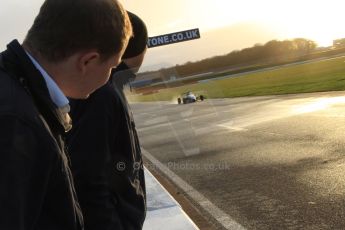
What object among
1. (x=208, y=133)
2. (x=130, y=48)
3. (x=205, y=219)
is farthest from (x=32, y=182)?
(x=208, y=133)

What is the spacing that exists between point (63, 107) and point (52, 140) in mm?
242

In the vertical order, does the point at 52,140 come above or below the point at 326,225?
above

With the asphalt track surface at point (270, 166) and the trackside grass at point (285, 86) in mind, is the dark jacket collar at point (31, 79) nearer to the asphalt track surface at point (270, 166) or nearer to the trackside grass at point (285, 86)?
the asphalt track surface at point (270, 166)

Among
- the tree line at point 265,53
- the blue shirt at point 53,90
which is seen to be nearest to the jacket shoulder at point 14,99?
the blue shirt at point 53,90

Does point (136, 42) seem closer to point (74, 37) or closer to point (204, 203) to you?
point (74, 37)

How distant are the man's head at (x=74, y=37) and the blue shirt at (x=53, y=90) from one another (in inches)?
0.7

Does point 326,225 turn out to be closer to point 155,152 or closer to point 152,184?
point 152,184

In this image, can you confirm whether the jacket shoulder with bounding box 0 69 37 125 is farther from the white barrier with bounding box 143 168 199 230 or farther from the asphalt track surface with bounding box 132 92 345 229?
the asphalt track surface with bounding box 132 92 345 229

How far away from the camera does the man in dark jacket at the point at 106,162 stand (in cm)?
239

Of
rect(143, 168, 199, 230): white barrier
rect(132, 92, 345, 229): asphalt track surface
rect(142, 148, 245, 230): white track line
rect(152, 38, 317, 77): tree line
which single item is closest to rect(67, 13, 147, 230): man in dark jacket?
rect(143, 168, 199, 230): white barrier

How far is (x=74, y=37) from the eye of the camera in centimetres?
154

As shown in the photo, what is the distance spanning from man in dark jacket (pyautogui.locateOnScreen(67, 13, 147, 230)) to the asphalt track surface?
3.75m

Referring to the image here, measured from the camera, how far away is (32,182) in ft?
4.40

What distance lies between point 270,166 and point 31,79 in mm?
8465
